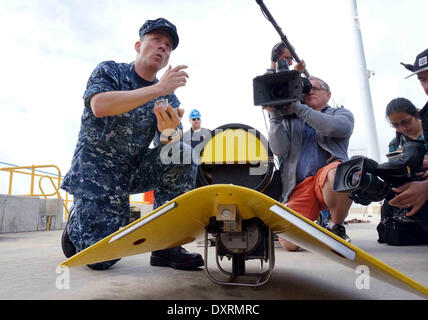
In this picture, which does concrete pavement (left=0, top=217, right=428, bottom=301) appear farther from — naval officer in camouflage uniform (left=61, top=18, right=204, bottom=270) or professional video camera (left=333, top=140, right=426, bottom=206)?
professional video camera (left=333, top=140, right=426, bottom=206)

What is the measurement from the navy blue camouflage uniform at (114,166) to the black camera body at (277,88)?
455mm

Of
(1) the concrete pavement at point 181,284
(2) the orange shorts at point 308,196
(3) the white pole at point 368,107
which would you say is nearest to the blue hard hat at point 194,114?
(2) the orange shorts at point 308,196

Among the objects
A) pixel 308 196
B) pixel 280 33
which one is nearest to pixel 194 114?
pixel 280 33

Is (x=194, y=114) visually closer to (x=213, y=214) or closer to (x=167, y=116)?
(x=167, y=116)

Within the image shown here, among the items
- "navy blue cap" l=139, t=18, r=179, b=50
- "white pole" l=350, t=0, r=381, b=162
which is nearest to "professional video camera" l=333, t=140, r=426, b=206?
"navy blue cap" l=139, t=18, r=179, b=50

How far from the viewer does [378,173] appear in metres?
1.17

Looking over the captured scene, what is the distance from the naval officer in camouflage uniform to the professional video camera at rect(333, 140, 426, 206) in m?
0.62

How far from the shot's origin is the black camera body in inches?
61.9

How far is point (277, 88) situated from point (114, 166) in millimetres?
870

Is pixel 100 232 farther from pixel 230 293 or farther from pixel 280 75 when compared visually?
pixel 280 75

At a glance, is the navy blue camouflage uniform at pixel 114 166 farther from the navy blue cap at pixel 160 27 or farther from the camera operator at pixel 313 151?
the camera operator at pixel 313 151

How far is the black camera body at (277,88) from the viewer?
1.57m
